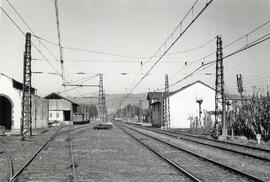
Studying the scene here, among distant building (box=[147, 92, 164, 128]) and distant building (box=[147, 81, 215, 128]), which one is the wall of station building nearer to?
distant building (box=[147, 81, 215, 128])

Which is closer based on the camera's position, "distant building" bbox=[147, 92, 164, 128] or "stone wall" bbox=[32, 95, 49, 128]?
"stone wall" bbox=[32, 95, 49, 128]

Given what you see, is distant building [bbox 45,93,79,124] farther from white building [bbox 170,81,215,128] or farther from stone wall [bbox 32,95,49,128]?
white building [bbox 170,81,215,128]

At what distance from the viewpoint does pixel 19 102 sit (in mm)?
42656

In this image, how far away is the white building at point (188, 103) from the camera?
60.8 metres

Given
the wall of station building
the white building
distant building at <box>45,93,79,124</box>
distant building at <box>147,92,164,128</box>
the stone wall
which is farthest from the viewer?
distant building at <box>45,93,79,124</box>

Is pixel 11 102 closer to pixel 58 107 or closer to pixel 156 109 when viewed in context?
pixel 156 109

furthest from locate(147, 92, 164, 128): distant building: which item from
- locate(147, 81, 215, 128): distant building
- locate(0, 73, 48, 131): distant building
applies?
locate(0, 73, 48, 131): distant building

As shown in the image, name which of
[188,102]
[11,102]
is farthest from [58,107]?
[11,102]

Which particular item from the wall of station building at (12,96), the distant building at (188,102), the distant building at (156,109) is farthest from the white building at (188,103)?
the wall of station building at (12,96)

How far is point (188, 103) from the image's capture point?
61500 mm

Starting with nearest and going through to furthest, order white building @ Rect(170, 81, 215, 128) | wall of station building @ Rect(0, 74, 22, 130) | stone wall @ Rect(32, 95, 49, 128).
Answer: wall of station building @ Rect(0, 74, 22, 130) → stone wall @ Rect(32, 95, 49, 128) → white building @ Rect(170, 81, 215, 128)

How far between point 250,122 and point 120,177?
20122mm

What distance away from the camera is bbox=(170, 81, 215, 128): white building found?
6084cm

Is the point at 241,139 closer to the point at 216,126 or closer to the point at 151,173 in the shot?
the point at 216,126
